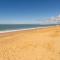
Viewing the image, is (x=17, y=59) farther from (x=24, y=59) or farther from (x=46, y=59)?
(x=46, y=59)

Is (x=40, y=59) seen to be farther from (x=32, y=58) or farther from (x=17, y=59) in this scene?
(x=17, y=59)

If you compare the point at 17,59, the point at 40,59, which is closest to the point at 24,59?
the point at 17,59

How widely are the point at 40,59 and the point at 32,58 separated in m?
0.44

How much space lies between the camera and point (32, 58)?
6461 mm

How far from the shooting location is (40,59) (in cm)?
623

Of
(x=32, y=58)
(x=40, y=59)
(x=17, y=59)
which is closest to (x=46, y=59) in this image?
(x=40, y=59)

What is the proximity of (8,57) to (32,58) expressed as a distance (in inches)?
Result: 46.6

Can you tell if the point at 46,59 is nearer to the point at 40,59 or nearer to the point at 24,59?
the point at 40,59

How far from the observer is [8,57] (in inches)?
258

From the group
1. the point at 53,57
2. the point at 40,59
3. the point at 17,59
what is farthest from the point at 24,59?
the point at 53,57

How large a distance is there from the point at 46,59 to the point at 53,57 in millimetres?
443

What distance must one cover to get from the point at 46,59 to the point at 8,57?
6.10ft

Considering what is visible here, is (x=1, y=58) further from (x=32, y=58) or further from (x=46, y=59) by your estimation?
(x=46, y=59)

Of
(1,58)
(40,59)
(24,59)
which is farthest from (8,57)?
(40,59)
